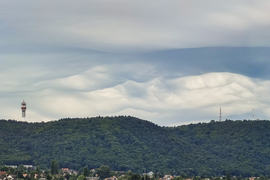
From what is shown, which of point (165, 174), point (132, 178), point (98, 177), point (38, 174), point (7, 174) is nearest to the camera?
point (132, 178)

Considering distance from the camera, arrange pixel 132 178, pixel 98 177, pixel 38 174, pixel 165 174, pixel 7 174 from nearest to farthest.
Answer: pixel 132 178
pixel 7 174
pixel 38 174
pixel 98 177
pixel 165 174

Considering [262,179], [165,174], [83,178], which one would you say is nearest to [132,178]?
[83,178]

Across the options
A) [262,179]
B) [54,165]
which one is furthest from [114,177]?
[262,179]

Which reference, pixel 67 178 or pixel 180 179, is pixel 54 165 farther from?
pixel 180 179

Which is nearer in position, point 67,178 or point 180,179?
point 180,179

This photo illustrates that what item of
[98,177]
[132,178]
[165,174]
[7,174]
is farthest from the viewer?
[165,174]

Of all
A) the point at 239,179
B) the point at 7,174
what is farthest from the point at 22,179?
the point at 239,179

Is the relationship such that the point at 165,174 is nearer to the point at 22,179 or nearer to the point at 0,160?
the point at 0,160

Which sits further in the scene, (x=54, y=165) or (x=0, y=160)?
(x=0, y=160)
